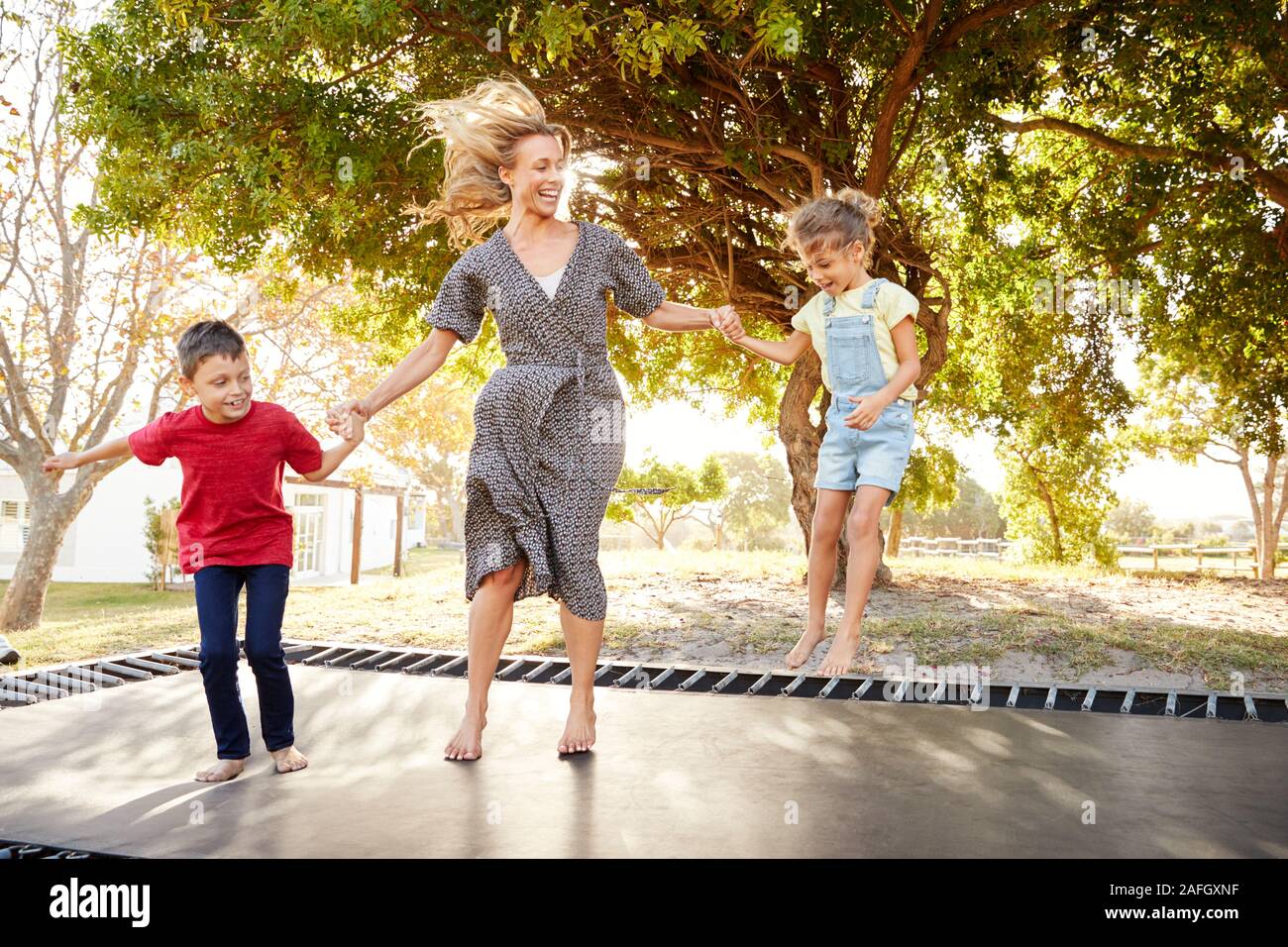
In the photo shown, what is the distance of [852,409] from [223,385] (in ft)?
5.82

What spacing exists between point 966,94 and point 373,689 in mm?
4692

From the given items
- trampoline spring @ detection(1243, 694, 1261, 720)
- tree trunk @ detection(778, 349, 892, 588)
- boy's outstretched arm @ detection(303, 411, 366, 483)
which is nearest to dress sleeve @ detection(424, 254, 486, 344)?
boy's outstretched arm @ detection(303, 411, 366, 483)

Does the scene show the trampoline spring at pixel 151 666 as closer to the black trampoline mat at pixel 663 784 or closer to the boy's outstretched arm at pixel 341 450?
the black trampoline mat at pixel 663 784

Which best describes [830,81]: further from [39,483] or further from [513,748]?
[39,483]

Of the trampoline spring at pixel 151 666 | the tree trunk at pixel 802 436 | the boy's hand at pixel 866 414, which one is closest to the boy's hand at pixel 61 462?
the trampoline spring at pixel 151 666

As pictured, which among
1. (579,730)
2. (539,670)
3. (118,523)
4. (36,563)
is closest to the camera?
(579,730)

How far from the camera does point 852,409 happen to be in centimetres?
302

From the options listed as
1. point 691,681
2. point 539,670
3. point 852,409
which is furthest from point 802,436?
point 852,409

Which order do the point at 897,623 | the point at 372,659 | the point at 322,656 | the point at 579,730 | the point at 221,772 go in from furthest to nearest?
the point at 897,623
the point at 322,656
the point at 372,659
the point at 579,730
the point at 221,772

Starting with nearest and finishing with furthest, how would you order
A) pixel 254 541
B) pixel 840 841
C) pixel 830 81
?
pixel 840 841 → pixel 254 541 → pixel 830 81

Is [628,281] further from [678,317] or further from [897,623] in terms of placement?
[897,623]

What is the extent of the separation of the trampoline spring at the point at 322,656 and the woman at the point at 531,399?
75.1 inches

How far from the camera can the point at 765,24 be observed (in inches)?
167
